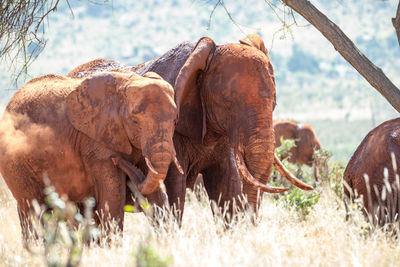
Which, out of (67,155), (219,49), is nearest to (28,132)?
(67,155)

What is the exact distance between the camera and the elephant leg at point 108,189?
760 cm

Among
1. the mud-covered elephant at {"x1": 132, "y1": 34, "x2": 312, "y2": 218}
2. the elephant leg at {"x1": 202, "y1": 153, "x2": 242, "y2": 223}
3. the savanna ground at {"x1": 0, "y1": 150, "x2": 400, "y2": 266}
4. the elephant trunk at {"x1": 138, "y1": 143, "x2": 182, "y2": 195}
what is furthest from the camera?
the elephant leg at {"x1": 202, "y1": 153, "x2": 242, "y2": 223}

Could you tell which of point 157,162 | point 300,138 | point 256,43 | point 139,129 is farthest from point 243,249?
point 300,138

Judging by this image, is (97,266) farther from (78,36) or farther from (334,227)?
(78,36)

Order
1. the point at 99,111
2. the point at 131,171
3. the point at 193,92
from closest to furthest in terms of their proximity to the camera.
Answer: the point at 131,171
the point at 99,111
the point at 193,92

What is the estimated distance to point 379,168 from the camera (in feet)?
25.5

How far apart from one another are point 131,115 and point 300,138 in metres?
15.6

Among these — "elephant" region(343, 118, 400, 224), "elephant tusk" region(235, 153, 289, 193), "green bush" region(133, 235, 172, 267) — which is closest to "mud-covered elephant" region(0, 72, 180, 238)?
"elephant tusk" region(235, 153, 289, 193)

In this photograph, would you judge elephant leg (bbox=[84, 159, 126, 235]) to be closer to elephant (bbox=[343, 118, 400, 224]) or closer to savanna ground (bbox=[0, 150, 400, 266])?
savanna ground (bbox=[0, 150, 400, 266])

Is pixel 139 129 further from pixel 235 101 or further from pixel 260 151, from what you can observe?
pixel 260 151

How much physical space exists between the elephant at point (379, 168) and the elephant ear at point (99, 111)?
2446mm

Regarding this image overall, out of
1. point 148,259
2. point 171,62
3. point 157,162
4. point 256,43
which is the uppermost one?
point 256,43

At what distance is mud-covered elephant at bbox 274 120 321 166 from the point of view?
2269 centimetres

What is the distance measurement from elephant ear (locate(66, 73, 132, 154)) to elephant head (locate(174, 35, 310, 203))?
722mm
